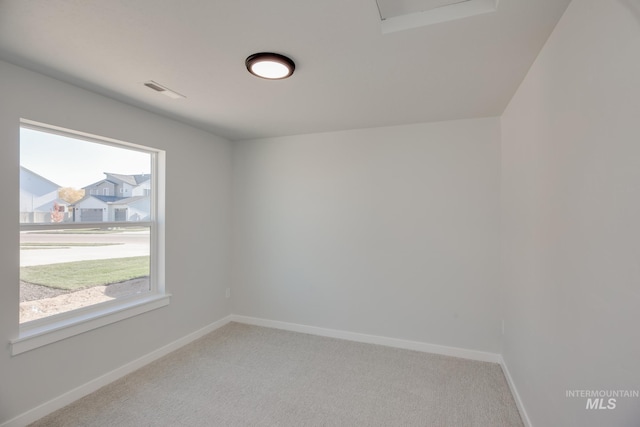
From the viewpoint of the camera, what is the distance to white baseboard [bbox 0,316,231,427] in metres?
2.02

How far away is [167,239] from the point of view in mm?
3160

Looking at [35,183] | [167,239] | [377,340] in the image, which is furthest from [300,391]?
[35,183]

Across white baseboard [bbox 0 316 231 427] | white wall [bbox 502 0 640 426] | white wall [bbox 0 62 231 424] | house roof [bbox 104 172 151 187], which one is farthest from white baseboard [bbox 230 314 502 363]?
house roof [bbox 104 172 151 187]

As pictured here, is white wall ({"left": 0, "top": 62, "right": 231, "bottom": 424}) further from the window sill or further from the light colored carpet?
the light colored carpet

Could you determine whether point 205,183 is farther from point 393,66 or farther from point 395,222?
point 393,66

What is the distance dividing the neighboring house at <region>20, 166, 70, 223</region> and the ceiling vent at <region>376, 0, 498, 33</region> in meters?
2.66

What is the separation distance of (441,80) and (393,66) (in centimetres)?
47

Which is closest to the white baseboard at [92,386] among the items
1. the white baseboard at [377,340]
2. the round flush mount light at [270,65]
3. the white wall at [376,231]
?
the white baseboard at [377,340]

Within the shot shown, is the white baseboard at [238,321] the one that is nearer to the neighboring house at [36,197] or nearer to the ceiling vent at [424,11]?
the neighboring house at [36,197]

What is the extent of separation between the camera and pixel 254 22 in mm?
1521

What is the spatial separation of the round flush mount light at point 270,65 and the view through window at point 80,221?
172 cm

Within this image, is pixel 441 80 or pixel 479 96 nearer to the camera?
pixel 441 80

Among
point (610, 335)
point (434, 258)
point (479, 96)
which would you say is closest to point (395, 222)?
point (434, 258)

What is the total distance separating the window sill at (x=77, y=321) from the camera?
81.1 inches
